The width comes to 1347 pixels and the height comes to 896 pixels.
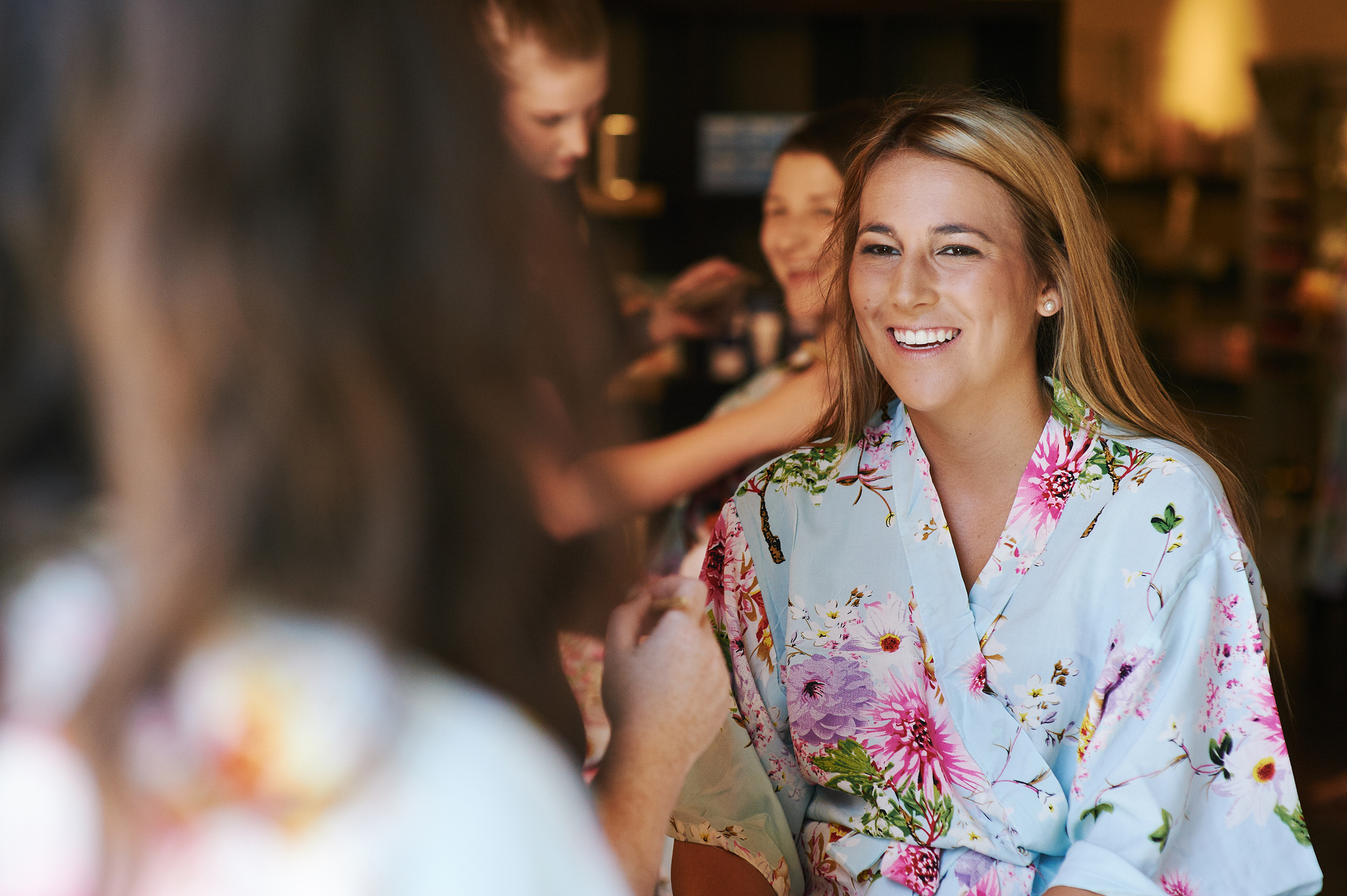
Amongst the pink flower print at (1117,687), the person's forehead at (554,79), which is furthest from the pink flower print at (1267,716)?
the person's forehead at (554,79)

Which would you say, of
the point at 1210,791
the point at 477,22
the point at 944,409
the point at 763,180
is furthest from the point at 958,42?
the point at 477,22

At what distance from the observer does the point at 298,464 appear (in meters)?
0.49

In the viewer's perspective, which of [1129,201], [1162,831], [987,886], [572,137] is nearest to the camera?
[1162,831]

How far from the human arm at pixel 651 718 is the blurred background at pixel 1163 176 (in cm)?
95

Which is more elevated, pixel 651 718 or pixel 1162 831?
pixel 651 718

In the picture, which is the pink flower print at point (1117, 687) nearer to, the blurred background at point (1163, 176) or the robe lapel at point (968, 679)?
the robe lapel at point (968, 679)

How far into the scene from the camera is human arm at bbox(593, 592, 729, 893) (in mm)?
698

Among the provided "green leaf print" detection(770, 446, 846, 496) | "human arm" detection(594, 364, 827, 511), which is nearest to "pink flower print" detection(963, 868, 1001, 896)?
"green leaf print" detection(770, 446, 846, 496)

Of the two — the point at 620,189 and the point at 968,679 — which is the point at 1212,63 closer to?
the point at 620,189

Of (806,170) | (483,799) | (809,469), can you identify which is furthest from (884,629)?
(806,170)

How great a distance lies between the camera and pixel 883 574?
1393 mm

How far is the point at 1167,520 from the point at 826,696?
0.41 metres

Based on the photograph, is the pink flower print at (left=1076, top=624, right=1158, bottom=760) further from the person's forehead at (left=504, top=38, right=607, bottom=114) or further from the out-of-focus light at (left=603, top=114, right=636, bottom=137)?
the out-of-focus light at (left=603, top=114, right=636, bottom=137)

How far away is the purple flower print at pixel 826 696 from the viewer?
1.34m
